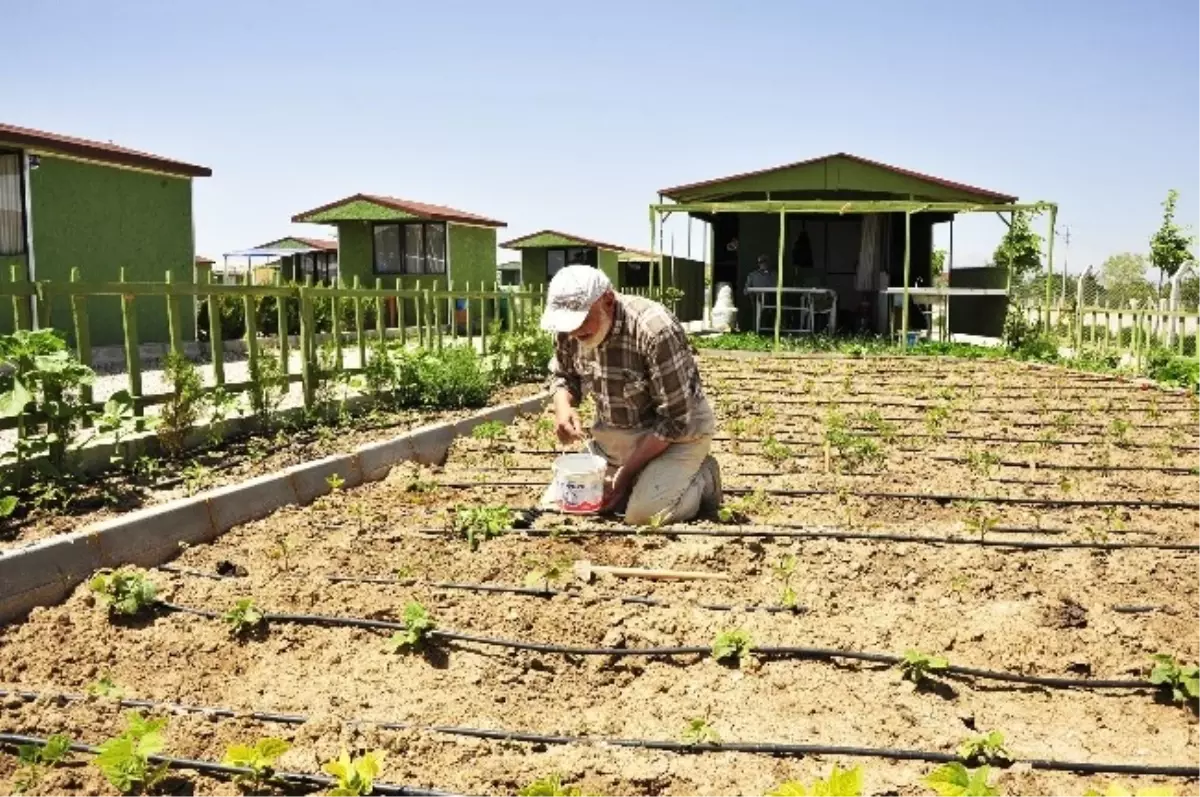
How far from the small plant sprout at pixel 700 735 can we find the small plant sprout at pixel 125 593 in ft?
6.70

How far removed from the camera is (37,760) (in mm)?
2457

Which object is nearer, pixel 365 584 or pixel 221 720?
pixel 221 720

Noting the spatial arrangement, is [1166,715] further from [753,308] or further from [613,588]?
[753,308]

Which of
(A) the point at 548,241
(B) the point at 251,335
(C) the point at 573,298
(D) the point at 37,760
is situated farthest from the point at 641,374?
(A) the point at 548,241

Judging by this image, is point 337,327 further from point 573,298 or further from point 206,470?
point 573,298

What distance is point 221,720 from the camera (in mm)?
2713

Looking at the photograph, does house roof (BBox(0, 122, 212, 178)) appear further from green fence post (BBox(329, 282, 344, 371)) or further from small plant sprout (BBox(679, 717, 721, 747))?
small plant sprout (BBox(679, 717, 721, 747))

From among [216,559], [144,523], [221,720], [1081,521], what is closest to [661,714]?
[221,720]

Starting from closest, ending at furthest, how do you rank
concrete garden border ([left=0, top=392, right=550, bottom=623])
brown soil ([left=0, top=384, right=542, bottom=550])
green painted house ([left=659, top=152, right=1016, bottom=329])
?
concrete garden border ([left=0, top=392, right=550, bottom=623]) → brown soil ([left=0, top=384, right=542, bottom=550]) → green painted house ([left=659, top=152, right=1016, bottom=329])

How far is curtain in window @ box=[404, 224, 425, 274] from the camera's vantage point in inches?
968

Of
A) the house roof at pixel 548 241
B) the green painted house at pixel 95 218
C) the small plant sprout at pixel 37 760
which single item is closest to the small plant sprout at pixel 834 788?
the small plant sprout at pixel 37 760

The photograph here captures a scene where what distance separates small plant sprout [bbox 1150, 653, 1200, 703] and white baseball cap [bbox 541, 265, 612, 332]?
2.38m

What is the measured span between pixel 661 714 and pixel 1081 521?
9.79ft

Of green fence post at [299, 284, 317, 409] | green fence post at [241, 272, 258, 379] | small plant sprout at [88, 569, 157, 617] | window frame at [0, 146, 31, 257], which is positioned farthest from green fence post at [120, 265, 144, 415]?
window frame at [0, 146, 31, 257]
